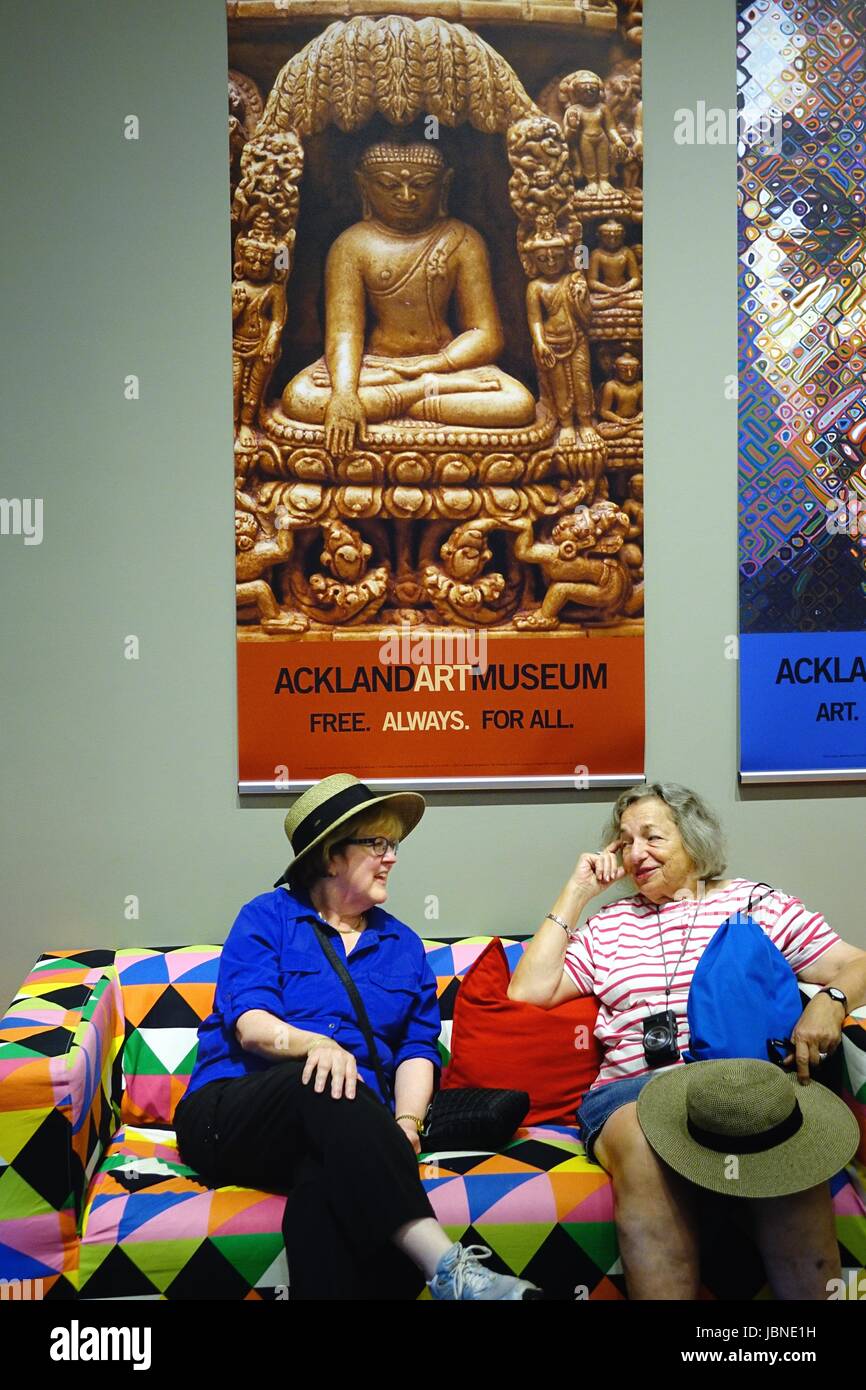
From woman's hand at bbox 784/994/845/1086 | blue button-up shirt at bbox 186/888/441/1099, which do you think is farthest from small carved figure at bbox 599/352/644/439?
woman's hand at bbox 784/994/845/1086

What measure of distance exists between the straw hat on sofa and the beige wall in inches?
17.9

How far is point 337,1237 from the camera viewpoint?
2.25 metres

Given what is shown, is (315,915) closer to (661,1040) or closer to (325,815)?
(325,815)

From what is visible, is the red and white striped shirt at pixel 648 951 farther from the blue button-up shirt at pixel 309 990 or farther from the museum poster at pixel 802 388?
the museum poster at pixel 802 388

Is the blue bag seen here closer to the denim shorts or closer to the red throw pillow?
the denim shorts

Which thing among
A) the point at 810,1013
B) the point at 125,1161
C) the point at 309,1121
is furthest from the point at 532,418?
the point at 125,1161

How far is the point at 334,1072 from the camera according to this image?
240cm

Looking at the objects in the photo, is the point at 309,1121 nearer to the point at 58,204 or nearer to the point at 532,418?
the point at 532,418

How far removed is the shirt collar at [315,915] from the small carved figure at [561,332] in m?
1.30

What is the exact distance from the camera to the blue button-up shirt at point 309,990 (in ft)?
8.53

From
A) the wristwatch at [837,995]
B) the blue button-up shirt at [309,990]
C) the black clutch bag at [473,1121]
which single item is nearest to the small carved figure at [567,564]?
the blue button-up shirt at [309,990]

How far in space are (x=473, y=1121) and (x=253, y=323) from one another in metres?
1.99

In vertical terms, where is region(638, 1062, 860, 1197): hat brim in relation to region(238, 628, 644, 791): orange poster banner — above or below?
below

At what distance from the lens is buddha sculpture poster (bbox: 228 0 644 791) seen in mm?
3133
